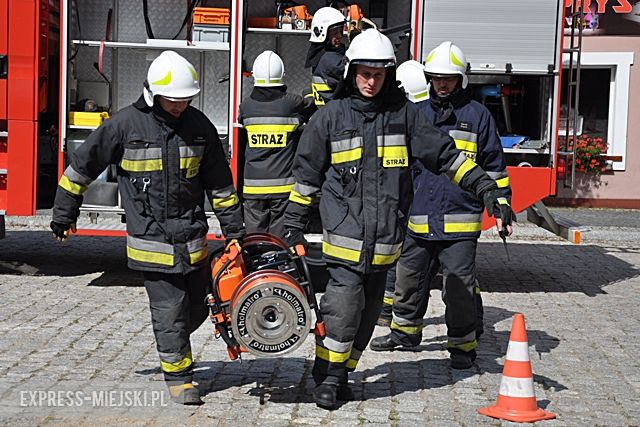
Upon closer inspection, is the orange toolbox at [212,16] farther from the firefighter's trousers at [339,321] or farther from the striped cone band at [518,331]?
the striped cone band at [518,331]

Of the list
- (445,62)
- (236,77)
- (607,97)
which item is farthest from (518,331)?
(607,97)

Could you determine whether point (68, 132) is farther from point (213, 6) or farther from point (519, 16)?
point (519, 16)

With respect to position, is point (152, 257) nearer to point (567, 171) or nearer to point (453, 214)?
point (453, 214)

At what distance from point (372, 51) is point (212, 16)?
4243 millimetres

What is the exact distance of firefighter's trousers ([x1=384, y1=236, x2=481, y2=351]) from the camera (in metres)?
6.89

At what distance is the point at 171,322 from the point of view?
19.2ft

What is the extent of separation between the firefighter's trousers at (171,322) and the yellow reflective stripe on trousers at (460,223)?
1814 mm

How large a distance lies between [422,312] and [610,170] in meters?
10.9

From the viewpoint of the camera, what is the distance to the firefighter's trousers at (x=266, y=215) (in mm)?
8484

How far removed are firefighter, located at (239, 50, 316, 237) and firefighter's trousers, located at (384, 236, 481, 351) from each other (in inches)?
58.4

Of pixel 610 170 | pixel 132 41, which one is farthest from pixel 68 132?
pixel 610 170

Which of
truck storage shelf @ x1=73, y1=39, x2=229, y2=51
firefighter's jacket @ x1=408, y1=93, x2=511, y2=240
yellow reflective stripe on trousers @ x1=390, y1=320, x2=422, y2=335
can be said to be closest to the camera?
firefighter's jacket @ x1=408, y1=93, x2=511, y2=240

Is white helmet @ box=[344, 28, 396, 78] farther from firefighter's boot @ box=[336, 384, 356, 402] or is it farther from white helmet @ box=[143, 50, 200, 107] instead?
firefighter's boot @ box=[336, 384, 356, 402]

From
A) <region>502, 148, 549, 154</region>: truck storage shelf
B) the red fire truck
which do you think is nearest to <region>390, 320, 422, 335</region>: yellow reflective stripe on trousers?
the red fire truck
